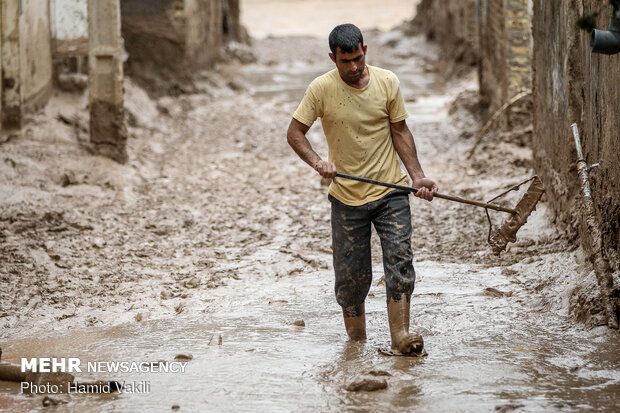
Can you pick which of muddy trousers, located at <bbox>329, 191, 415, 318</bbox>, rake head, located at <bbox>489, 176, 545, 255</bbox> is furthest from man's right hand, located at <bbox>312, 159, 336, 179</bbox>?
rake head, located at <bbox>489, 176, 545, 255</bbox>

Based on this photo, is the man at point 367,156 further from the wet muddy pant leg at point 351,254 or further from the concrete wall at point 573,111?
the concrete wall at point 573,111

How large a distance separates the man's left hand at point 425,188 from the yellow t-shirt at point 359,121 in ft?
0.41

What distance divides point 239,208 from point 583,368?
4.97 metres

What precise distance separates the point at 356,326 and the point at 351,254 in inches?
17.0

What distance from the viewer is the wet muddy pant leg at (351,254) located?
16.6 feet

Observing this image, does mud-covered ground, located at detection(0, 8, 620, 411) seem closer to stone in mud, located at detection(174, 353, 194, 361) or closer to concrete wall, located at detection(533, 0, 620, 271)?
stone in mud, located at detection(174, 353, 194, 361)

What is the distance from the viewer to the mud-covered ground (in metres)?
5.28

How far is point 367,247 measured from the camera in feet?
16.9

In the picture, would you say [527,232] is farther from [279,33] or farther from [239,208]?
[279,33]

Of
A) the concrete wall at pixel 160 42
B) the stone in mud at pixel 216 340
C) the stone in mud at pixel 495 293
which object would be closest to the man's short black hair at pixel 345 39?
the stone in mud at pixel 216 340

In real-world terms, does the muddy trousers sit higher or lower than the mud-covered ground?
higher

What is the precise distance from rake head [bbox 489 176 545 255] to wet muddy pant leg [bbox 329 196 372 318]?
0.91 metres

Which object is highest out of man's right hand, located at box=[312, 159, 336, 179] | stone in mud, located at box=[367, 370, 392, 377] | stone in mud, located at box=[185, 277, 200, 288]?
man's right hand, located at box=[312, 159, 336, 179]

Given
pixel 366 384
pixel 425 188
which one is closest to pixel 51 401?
pixel 366 384
